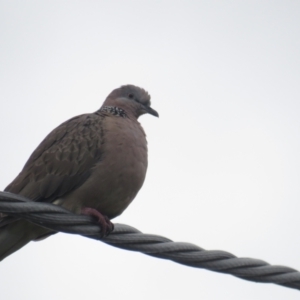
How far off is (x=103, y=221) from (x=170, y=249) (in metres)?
0.78

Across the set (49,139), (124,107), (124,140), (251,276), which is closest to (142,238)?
(251,276)

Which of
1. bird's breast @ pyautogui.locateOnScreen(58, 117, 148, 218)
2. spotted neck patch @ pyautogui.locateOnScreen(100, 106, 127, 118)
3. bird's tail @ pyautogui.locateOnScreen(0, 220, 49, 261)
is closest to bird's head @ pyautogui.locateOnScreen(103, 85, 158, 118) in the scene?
spotted neck patch @ pyautogui.locateOnScreen(100, 106, 127, 118)

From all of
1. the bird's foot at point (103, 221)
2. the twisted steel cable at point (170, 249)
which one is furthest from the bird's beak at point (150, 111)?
the twisted steel cable at point (170, 249)

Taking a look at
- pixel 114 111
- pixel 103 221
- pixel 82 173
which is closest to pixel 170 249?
pixel 103 221

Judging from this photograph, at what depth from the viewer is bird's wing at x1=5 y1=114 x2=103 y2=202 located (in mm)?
4438

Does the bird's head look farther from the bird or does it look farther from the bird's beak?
the bird

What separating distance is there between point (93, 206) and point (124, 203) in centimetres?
26

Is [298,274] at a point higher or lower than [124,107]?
lower

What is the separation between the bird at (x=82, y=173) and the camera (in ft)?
14.4

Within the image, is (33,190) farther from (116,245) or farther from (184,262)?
(184,262)

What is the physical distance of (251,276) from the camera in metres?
3.01

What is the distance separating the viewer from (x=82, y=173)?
451cm

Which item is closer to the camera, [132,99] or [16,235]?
[16,235]

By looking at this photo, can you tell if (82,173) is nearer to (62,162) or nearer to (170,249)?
(62,162)
